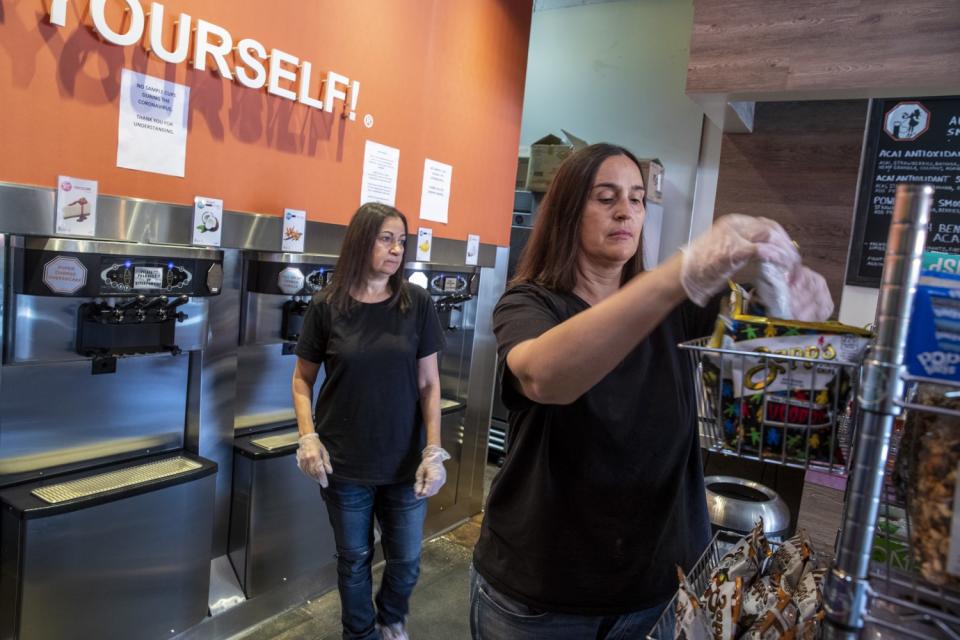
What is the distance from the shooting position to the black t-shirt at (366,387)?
216cm

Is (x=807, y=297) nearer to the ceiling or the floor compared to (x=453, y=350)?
nearer to the ceiling

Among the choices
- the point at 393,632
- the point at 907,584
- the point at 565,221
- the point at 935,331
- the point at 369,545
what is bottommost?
the point at 393,632

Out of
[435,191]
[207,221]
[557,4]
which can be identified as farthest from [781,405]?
[557,4]

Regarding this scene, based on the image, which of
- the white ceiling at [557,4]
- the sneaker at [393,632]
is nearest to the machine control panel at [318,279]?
the sneaker at [393,632]

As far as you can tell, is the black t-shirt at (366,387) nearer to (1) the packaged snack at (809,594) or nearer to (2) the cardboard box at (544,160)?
(1) the packaged snack at (809,594)

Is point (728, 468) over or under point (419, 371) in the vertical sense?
under

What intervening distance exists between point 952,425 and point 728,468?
2.21 meters

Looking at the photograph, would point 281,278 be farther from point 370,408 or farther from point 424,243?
point 424,243

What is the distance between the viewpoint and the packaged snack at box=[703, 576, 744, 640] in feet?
2.38

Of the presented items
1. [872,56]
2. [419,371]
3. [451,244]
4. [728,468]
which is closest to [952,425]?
[419,371]

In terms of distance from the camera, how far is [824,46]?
269cm

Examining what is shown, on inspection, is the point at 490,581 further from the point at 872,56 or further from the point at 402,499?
the point at 872,56

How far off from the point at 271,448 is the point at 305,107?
124 centimetres

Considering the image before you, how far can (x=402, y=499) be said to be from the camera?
225 centimetres
